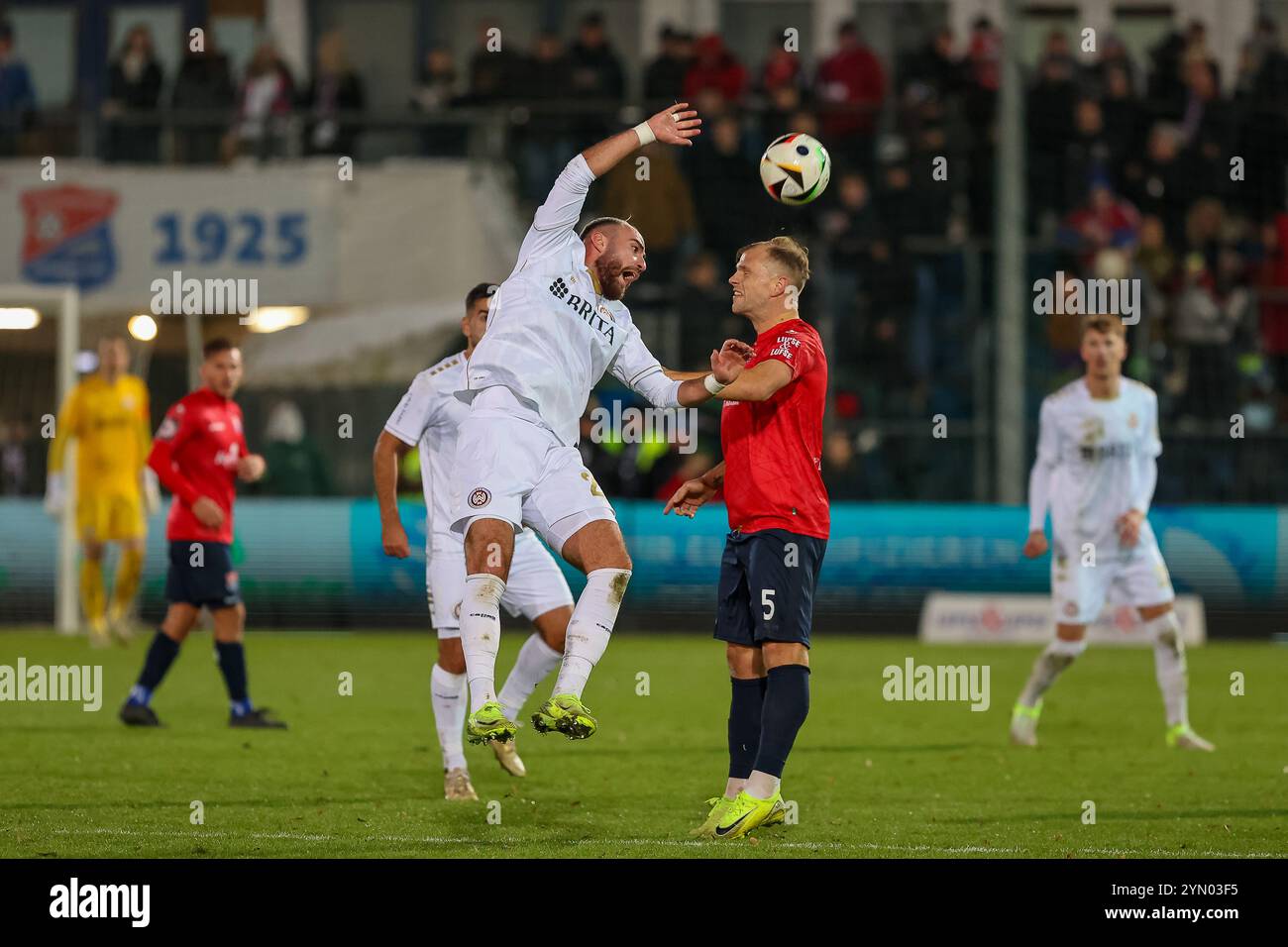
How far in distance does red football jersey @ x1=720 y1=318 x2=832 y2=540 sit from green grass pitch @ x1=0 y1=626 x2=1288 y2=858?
1207mm

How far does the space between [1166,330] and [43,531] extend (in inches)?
441

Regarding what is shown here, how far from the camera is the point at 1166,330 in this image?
2064 cm

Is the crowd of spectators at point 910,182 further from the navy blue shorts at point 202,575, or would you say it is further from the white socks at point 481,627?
the white socks at point 481,627

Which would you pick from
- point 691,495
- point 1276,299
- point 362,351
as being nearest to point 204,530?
point 691,495

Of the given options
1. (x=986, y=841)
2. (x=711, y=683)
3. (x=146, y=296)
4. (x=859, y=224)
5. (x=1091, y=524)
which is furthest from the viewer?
(x=146, y=296)

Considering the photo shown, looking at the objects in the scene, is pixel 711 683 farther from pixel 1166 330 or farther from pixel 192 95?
pixel 192 95

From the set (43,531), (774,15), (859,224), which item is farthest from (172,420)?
Result: (774,15)

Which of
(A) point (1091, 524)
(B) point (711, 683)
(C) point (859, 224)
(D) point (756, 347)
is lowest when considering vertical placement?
(B) point (711, 683)

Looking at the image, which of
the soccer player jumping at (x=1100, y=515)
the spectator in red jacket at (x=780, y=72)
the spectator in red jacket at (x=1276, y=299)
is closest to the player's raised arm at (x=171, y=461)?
the soccer player jumping at (x=1100, y=515)

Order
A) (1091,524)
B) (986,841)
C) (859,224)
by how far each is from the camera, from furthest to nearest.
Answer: (859,224) < (1091,524) < (986,841)

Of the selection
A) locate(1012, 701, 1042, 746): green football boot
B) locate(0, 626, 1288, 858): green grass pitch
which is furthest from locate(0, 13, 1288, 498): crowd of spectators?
locate(1012, 701, 1042, 746): green football boot

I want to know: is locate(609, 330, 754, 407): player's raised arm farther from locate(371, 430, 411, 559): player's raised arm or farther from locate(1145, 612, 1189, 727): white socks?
locate(1145, 612, 1189, 727): white socks

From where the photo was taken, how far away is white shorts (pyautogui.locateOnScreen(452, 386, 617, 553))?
26.3ft

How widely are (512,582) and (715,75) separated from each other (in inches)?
548
